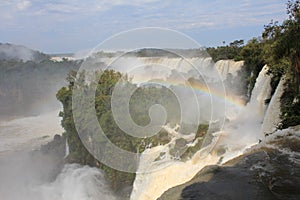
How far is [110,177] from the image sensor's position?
16.5 meters

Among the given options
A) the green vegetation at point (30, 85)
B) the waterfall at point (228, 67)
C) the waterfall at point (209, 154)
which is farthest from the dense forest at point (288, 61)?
the green vegetation at point (30, 85)

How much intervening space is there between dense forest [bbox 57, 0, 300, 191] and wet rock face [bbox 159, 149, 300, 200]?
303 cm

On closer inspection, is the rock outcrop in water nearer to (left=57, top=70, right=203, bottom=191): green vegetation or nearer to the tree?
the tree

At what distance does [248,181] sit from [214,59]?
70.2 ft

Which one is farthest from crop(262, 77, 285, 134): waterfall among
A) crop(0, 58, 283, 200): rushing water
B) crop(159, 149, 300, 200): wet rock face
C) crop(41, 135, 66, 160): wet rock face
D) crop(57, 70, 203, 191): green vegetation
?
crop(41, 135, 66, 160): wet rock face

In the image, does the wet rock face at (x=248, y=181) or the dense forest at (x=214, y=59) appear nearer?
the wet rock face at (x=248, y=181)

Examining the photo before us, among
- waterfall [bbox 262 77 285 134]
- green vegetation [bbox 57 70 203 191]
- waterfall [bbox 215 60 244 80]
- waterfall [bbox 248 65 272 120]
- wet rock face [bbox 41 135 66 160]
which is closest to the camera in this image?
waterfall [bbox 262 77 285 134]

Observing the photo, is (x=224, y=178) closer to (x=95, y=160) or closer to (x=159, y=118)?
(x=159, y=118)

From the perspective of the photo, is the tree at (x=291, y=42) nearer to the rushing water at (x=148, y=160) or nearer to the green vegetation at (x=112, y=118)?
the rushing water at (x=148, y=160)

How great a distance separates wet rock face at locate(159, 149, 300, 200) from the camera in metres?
5.04

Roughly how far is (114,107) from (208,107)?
5.13 metres

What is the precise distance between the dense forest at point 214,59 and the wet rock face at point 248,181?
3.03 metres

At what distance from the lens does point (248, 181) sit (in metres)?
5.43

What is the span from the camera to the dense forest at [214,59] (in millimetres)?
8914
